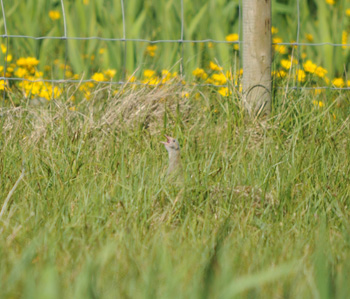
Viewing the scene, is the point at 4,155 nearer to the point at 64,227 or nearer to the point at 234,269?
the point at 64,227

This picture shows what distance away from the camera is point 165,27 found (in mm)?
4945

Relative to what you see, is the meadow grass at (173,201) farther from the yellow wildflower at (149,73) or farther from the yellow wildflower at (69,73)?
the yellow wildflower at (69,73)

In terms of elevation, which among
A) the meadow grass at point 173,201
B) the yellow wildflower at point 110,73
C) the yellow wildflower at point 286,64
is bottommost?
the meadow grass at point 173,201

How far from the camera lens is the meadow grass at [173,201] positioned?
1.75 m

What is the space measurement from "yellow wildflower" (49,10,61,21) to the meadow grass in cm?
126

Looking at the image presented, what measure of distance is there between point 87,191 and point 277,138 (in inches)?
48.4

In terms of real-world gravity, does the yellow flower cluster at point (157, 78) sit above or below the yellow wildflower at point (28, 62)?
below

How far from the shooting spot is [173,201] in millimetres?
2611

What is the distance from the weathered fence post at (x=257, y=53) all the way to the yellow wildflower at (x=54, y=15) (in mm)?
1831

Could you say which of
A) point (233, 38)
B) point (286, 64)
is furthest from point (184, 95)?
point (233, 38)

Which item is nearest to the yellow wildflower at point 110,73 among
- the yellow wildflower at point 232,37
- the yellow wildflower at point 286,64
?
the yellow wildflower at point 232,37

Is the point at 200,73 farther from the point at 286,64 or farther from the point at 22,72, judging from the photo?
the point at 22,72

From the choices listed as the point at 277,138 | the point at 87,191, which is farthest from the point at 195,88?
the point at 87,191

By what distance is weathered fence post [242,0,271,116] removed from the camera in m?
3.84
